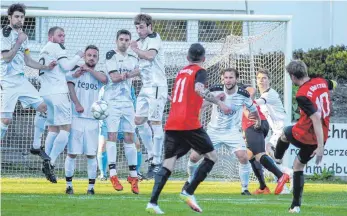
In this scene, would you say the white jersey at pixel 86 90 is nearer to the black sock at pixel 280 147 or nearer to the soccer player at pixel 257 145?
the soccer player at pixel 257 145

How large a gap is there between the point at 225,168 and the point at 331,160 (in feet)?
8.36

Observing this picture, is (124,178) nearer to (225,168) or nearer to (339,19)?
(225,168)

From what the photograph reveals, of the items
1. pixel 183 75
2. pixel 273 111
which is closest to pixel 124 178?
pixel 273 111

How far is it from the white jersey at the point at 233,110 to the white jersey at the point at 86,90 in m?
1.84

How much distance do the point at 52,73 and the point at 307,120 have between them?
5.19m

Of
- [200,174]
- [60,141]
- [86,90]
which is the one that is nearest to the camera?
[200,174]

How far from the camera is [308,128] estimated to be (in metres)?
12.2

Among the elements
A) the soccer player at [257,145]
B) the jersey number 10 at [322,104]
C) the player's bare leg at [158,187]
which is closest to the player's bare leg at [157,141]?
the soccer player at [257,145]

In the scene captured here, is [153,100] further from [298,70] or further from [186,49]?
[298,70]

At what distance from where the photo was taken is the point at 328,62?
26.0m

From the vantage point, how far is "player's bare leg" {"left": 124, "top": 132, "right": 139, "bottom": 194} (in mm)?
15273

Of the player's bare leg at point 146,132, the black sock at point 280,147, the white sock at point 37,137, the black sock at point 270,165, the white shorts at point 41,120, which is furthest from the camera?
the white shorts at point 41,120

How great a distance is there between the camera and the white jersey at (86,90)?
15508 millimetres

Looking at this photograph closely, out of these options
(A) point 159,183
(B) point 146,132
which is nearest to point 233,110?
(B) point 146,132
